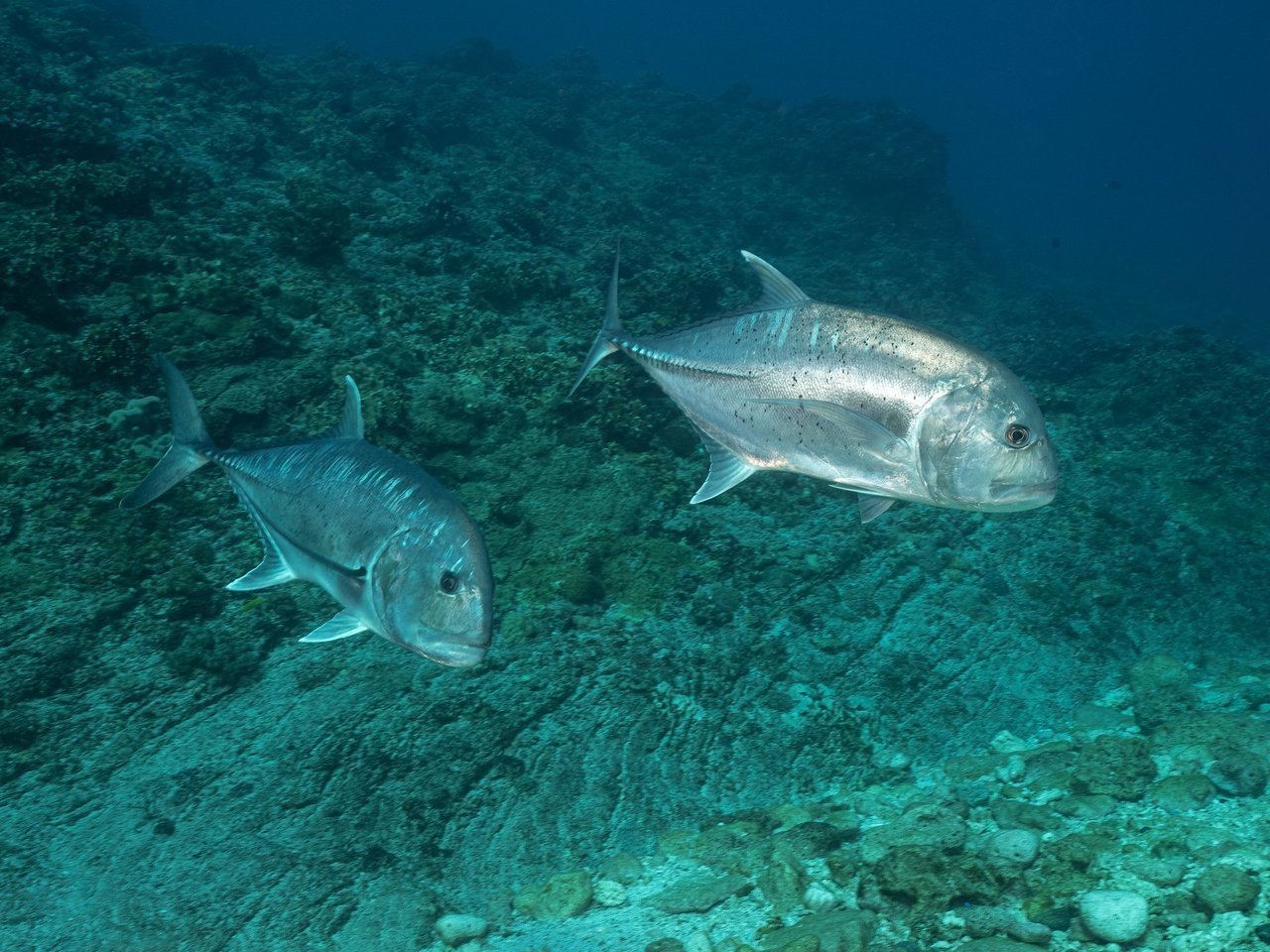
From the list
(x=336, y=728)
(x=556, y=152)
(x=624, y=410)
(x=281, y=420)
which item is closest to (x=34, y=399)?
(x=281, y=420)

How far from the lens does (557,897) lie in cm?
334

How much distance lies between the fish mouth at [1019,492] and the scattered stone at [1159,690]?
2.85m

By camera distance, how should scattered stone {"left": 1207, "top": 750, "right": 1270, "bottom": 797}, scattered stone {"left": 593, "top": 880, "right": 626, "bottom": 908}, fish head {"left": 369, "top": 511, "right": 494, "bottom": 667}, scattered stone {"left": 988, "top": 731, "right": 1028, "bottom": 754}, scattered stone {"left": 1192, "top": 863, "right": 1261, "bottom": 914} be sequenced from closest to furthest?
1. fish head {"left": 369, "top": 511, "right": 494, "bottom": 667}
2. scattered stone {"left": 1192, "top": 863, "right": 1261, "bottom": 914}
3. scattered stone {"left": 593, "top": 880, "right": 626, "bottom": 908}
4. scattered stone {"left": 1207, "top": 750, "right": 1270, "bottom": 797}
5. scattered stone {"left": 988, "top": 731, "right": 1028, "bottom": 754}

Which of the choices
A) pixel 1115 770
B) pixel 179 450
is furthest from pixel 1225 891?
pixel 179 450

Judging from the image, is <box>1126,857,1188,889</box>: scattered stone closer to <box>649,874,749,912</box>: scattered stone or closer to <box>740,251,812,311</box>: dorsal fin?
<box>649,874,749,912</box>: scattered stone

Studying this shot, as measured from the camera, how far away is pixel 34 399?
464cm

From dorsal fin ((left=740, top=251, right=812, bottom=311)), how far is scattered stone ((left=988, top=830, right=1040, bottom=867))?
2916mm

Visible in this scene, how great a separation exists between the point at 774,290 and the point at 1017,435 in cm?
135

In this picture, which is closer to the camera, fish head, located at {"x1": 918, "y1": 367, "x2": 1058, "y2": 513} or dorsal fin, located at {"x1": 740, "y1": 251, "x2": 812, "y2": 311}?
fish head, located at {"x1": 918, "y1": 367, "x2": 1058, "y2": 513}

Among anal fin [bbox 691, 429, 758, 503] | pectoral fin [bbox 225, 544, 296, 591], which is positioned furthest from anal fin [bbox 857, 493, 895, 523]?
pectoral fin [bbox 225, 544, 296, 591]

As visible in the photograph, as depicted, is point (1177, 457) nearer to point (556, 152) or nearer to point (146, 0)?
point (556, 152)

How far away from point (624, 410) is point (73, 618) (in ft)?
14.0

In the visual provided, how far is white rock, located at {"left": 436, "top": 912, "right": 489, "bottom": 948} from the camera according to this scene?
10.2 ft

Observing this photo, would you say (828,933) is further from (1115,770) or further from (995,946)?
(1115,770)
